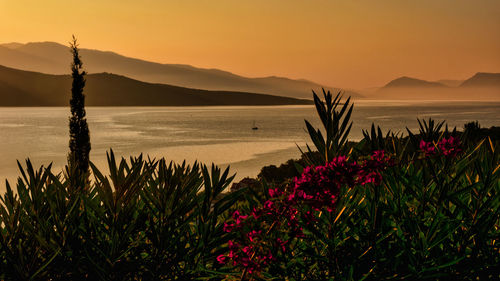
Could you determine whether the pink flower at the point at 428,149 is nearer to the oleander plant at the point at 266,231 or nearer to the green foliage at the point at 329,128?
the oleander plant at the point at 266,231

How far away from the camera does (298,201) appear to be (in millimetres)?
2805

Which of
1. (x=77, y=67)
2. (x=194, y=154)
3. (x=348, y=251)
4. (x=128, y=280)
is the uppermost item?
(x=77, y=67)

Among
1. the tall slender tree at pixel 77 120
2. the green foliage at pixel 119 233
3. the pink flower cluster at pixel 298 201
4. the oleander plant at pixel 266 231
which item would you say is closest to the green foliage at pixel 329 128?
the oleander plant at pixel 266 231

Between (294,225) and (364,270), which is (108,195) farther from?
(364,270)

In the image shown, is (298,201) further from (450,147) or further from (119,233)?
(450,147)

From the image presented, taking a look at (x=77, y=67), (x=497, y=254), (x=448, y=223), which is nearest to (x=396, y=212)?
(x=448, y=223)

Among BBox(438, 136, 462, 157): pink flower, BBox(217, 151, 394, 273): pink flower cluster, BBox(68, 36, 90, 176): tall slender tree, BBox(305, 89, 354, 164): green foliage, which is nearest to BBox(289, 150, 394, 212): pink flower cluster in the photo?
BBox(217, 151, 394, 273): pink flower cluster

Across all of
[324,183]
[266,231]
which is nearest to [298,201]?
[324,183]

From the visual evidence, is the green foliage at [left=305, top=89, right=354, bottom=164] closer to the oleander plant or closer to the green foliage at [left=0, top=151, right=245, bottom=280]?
the oleander plant

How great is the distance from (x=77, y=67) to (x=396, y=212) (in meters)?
30.2

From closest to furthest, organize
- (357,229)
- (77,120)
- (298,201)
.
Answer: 1. (298,201)
2. (357,229)
3. (77,120)

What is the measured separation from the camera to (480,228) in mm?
3074

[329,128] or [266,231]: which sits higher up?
[329,128]

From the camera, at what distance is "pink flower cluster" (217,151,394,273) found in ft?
8.84
